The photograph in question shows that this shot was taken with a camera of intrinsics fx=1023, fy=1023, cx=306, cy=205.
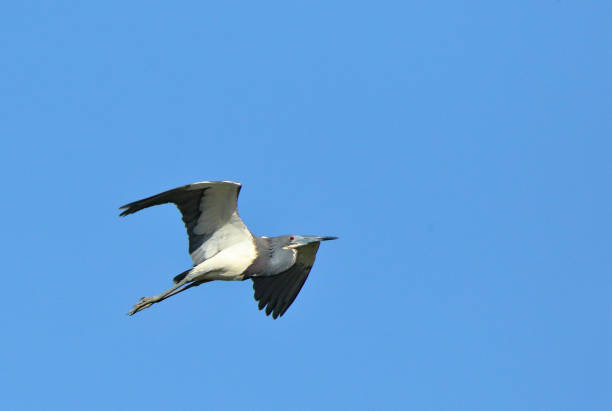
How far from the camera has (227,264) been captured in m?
15.8

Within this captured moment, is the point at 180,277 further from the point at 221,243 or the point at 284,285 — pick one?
the point at 284,285

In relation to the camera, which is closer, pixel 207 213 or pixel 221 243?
pixel 207 213

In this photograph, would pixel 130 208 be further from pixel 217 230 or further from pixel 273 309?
pixel 273 309

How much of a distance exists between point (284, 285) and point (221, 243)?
5.62ft

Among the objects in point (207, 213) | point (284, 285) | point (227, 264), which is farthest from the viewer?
point (284, 285)

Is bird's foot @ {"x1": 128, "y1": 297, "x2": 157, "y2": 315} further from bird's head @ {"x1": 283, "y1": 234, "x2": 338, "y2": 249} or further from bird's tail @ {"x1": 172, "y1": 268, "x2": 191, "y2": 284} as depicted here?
bird's head @ {"x1": 283, "y1": 234, "x2": 338, "y2": 249}

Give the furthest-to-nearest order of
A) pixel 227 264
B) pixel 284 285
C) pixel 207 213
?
pixel 284 285 < pixel 227 264 < pixel 207 213

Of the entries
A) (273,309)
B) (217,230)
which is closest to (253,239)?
(217,230)

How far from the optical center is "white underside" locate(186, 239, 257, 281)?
51.5 ft

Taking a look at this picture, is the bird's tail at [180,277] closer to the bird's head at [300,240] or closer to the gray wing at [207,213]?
the gray wing at [207,213]

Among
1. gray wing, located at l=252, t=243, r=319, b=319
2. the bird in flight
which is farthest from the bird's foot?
gray wing, located at l=252, t=243, r=319, b=319

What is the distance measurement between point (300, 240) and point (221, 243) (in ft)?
4.47

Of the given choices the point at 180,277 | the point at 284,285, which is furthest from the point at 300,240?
the point at 180,277

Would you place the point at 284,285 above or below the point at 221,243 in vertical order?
below
